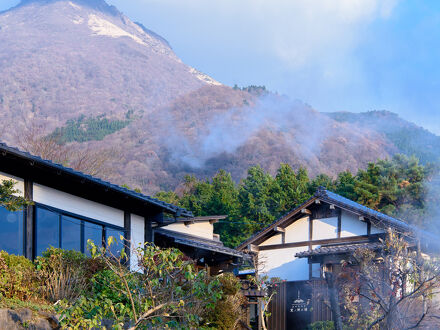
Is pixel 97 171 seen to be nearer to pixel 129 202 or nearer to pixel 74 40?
pixel 129 202

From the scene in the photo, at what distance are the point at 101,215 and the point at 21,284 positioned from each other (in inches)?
174

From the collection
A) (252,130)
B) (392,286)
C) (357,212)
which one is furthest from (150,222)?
(252,130)

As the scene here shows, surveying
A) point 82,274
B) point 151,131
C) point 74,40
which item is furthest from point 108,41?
point 82,274

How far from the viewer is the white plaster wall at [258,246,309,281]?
2136 centimetres

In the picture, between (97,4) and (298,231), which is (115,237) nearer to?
(298,231)

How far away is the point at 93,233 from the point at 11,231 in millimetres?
2342

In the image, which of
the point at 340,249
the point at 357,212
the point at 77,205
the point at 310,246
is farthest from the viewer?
the point at 310,246

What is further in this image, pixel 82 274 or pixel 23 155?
pixel 23 155

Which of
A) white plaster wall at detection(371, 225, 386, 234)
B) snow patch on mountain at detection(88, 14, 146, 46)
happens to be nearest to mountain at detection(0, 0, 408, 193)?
snow patch on mountain at detection(88, 14, 146, 46)

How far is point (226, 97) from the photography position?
4291 inches

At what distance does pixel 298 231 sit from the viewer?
2209 cm

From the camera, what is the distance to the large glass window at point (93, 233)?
1392cm

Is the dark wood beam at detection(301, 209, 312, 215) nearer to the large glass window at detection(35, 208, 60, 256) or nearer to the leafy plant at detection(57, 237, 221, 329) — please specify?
the large glass window at detection(35, 208, 60, 256)

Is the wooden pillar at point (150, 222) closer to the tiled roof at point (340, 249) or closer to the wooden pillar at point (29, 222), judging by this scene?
the wooden pillar at point (29, 222)
